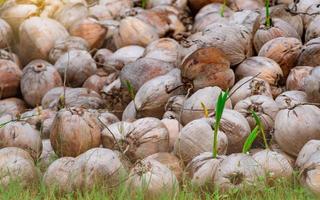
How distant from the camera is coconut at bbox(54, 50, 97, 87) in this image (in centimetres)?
450

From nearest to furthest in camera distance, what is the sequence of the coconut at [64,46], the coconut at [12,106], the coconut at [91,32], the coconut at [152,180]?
the coconut at [152,180] < the coconut at [12,106] < the coconut at [64,46] < the coconut at [91,32]

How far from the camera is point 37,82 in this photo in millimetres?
4340

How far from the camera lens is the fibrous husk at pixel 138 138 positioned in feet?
10.9

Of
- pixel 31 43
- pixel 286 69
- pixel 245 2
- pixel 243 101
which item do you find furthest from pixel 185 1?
pixel 243 101

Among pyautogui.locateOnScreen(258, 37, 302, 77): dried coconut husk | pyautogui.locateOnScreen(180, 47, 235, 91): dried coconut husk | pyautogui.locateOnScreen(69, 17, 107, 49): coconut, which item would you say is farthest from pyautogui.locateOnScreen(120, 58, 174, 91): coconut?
pyautogui.locateOnScreen(69, 17, 107, 49): coconut

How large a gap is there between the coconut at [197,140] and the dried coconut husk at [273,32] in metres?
1.00

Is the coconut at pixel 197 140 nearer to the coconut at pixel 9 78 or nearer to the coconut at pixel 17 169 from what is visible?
the coconut at pixel 17 169

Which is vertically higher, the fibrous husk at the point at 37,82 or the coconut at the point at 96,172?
the coconut at the point at 96,172

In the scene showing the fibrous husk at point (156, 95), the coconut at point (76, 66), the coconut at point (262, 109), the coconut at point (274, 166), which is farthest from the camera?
the coconut at point (76, 66)

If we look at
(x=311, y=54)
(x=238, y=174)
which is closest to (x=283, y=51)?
(x=311, y=54)

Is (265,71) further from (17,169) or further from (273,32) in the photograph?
(17,169)

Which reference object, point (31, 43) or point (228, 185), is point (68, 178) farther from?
point (31, 43)

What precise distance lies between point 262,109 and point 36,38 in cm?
192

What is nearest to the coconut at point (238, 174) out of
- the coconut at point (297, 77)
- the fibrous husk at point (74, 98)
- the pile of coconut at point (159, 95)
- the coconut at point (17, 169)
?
the pile of coconut at point (159, 95)
